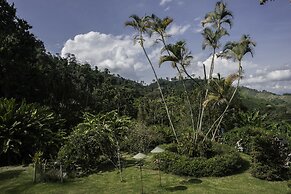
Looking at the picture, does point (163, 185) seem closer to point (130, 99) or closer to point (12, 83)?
point (12, 83)

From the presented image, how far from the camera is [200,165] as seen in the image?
14.6 meters

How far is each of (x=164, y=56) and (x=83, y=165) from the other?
6.76 m

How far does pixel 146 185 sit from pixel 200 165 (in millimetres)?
2862

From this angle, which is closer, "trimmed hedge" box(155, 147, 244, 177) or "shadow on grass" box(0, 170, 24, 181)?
"trimmed hedge" box(155, 147, 244, 177)

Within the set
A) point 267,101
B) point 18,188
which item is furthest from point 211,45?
point 267,101

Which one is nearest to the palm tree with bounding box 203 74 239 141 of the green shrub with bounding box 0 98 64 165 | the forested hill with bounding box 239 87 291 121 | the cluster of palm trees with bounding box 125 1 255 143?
the cluster of palm trees with bounding box 125 1 255 143

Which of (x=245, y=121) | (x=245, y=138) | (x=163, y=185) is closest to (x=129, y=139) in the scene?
(x=245, y=138)

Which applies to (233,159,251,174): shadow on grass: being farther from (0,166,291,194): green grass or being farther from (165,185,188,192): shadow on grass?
(165,185,188,192): shadow on grass

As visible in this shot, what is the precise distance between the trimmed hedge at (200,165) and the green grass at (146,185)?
34 cm

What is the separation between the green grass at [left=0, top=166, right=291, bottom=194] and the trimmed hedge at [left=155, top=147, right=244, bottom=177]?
0.34 metres

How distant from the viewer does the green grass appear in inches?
493

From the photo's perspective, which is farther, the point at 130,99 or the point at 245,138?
the point at 130,99

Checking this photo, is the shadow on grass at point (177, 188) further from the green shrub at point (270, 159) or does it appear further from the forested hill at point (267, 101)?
the forested hill at point (267, 101)

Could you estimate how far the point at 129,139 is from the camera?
2184cm
